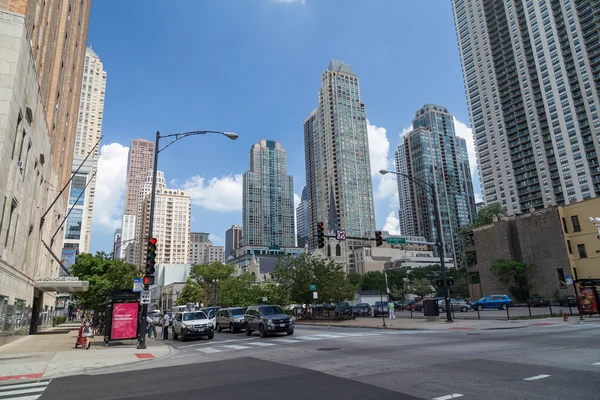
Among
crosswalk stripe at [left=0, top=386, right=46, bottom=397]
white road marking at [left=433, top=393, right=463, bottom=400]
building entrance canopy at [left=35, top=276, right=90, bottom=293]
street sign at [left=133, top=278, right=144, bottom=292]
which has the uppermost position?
building entrance canopy at [left=35, top=276, right=90, bottom=293]

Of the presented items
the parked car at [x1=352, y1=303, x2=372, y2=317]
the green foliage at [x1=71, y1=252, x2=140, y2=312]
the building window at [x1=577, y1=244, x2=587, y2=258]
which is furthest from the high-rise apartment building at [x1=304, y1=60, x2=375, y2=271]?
the green foliage at [x1=71, y1=252, x2=140, y2=312]

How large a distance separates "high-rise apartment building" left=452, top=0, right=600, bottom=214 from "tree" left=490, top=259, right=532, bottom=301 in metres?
67.4

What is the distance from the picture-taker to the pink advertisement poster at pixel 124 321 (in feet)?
71.7

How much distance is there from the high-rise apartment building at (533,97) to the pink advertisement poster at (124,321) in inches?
4681

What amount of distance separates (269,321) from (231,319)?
8.15 meters

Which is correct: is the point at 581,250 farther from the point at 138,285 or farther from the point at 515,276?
the point at 138,285

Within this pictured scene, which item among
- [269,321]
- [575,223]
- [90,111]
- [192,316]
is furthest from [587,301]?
[90,111]

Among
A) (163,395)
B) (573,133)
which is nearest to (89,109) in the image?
(573,133)

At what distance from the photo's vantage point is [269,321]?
73.6 ft

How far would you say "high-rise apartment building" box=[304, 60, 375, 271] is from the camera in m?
171

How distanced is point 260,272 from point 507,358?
141 meters

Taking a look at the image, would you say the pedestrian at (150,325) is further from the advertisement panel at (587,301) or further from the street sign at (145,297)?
the advertisement panel at (587,301)

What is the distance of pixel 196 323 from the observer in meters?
23.9

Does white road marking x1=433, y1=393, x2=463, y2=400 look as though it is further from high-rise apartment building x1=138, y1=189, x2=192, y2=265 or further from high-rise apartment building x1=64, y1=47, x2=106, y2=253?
high-rise apartment building x1=64, y1=47, x2=106, y2=253
